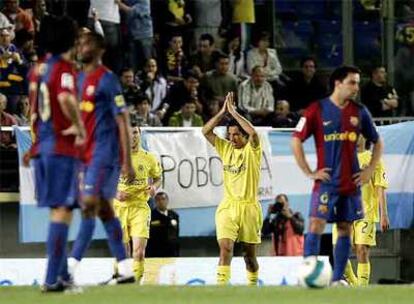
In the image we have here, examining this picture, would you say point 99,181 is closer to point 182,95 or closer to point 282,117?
point 182,95

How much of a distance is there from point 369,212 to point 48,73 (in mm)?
7272

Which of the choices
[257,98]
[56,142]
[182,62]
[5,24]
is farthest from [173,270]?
[56,142]

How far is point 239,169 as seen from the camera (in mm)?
18875

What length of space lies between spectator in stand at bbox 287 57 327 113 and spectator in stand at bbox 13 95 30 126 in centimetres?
472

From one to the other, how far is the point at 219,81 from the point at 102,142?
36.1ft

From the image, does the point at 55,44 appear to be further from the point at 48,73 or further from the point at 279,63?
the point at 279,63

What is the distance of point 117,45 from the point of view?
2436cm

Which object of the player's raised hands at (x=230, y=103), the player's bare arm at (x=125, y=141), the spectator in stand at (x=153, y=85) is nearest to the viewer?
the player's bare arm at (x=125, y=141)

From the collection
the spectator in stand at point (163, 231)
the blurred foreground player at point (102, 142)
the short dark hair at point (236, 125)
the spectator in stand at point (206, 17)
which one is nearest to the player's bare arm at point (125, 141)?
the blurred foreground player at point (102, 142)

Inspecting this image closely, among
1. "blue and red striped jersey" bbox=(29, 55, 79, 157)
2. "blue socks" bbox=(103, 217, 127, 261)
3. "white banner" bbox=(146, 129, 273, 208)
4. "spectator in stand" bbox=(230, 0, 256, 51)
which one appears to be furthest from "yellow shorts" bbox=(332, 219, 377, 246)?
"blue and red striped jersey" bbox=(29, 55, 79, 157)

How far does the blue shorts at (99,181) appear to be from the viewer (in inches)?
522

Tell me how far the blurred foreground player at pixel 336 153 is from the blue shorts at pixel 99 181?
5.52 feet

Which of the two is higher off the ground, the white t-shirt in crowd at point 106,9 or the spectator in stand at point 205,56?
the white t-shirt in crowd at point 106,9

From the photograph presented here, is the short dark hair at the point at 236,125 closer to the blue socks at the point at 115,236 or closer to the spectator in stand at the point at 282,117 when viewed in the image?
the spectator in stand at the point at 282,117
